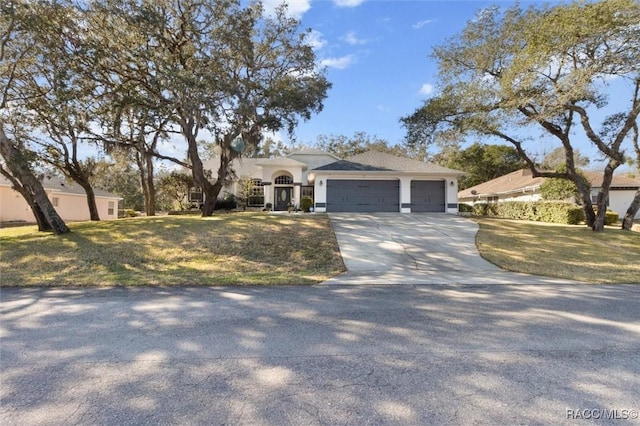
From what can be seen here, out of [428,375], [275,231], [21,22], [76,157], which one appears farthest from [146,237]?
[428,375]

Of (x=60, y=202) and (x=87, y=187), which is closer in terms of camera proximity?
(x=87, y=187)

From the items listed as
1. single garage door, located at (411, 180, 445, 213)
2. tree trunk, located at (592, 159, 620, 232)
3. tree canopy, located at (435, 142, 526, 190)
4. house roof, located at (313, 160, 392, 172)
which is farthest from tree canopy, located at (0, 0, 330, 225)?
tree canopy, located at (435, 142, 526, 190)

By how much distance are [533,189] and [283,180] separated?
19.0 metres

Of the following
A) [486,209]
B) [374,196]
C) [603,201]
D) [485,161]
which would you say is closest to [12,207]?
[374,196]

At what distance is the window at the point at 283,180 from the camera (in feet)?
85.1

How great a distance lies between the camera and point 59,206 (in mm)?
27656

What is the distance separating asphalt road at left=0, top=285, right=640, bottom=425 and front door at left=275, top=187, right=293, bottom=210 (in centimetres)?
1967

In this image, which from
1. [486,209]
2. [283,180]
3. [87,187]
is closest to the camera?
[87,187]

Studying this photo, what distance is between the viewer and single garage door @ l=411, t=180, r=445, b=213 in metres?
22.6

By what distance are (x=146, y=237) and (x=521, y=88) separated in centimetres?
1521

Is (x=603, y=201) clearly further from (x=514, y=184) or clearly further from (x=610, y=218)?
(x=514, y=184)

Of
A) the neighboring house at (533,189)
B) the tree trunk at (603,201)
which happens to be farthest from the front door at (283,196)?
the neighboring house at (533,189)

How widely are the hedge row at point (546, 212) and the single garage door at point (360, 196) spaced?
853 centimetres

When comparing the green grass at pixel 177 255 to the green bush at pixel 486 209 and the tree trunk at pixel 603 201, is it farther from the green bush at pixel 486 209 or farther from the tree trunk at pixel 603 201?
the green bush at pixel 486 209
